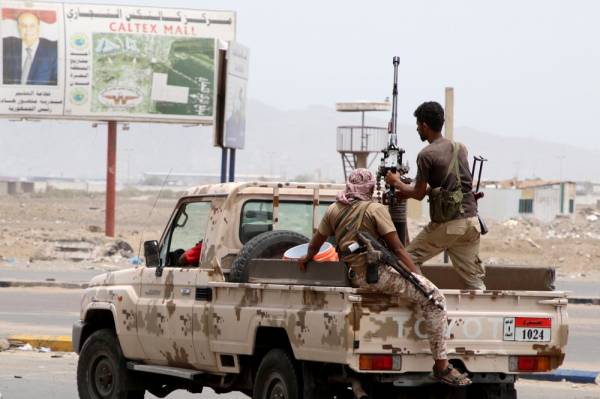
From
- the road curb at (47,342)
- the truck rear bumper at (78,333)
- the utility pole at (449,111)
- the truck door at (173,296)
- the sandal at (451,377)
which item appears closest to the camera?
the sandal at (451,377)

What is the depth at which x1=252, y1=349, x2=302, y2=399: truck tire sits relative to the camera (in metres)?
9.41

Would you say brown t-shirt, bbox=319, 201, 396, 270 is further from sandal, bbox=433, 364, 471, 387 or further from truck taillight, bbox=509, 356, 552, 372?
truck taillight, bbox=509, 356, 552, 372

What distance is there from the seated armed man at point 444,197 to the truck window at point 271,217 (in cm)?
137

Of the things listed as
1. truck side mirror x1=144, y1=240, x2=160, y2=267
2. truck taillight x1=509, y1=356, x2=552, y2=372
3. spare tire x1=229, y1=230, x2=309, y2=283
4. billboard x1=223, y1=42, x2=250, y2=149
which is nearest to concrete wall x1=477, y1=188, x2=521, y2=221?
billboard x1=223, y1=42, x2=250, y2=149

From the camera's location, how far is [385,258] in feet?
29.5

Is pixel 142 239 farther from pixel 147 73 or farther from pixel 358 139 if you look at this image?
pixel 358 139

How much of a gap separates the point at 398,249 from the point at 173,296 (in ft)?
7.85

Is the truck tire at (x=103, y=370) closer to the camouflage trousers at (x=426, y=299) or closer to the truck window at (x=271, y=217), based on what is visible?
the truck window at (x=271, y=217)

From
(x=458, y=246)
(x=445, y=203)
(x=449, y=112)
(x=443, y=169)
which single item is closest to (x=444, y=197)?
(x=445, y=203)

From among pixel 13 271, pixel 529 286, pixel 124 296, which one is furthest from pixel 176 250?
pixel 13 271

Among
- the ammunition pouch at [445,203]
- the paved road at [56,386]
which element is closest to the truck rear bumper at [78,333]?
the paved road at [56,386]

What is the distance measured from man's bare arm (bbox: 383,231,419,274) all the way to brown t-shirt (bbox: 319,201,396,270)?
0.12 feet

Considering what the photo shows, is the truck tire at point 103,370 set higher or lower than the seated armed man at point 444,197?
lower

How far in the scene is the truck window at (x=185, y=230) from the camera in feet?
37.0
